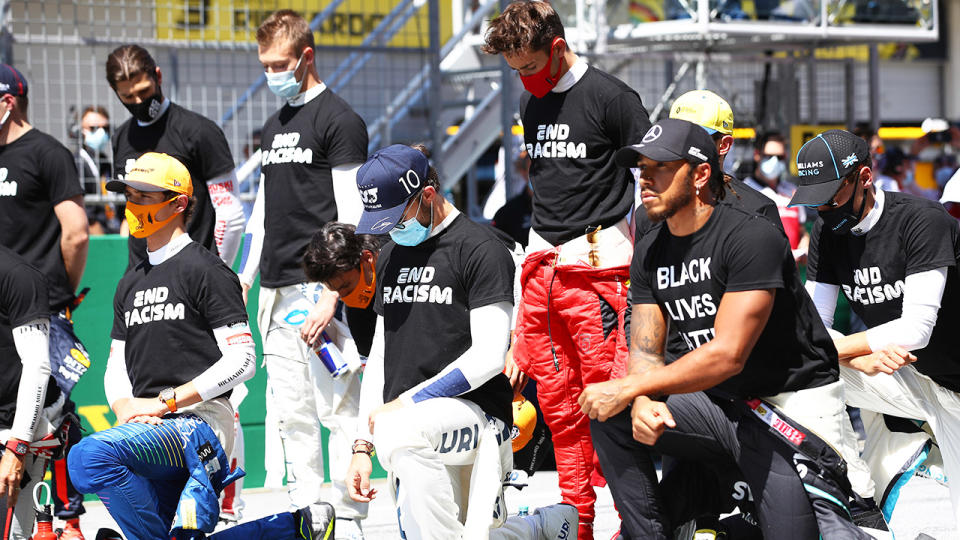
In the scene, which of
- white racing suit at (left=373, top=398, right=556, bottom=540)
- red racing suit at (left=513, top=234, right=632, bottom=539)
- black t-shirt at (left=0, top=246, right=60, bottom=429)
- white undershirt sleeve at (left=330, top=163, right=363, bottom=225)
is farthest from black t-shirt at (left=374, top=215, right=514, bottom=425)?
black t-shirt at (left=0, top=246, right=60, bottom=429)

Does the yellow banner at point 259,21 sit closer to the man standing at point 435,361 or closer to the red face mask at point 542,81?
the red face mask at point 542,81

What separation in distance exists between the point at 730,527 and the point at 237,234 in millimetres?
2992

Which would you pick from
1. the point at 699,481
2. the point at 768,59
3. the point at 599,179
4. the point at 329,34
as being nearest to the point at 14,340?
the point at 599,179

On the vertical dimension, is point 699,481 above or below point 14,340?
below

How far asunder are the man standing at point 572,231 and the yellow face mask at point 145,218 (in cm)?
154

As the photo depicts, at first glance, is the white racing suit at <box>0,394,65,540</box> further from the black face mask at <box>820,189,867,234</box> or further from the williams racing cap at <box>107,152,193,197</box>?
the black face mask at <box>820,189,867,234</box>

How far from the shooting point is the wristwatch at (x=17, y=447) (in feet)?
17.7

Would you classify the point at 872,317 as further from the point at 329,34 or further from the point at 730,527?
the point at 329,34

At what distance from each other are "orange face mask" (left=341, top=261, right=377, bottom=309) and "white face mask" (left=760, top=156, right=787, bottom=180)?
183 inches

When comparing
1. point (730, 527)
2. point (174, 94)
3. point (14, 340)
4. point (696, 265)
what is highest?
point (174, 94)

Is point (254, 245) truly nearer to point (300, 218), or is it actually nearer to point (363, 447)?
point (300, 218)

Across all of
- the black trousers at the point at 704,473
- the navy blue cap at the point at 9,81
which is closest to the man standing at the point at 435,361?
the black trousers at the point at 704,473

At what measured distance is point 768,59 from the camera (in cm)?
1126

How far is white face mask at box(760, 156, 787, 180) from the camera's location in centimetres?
952
